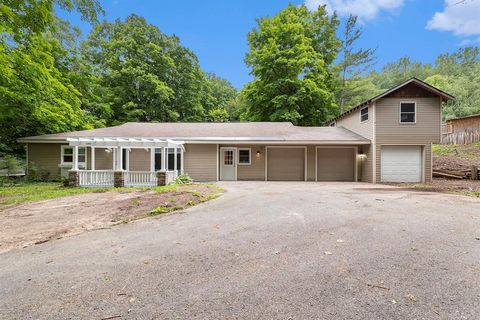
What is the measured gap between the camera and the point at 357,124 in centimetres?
1475

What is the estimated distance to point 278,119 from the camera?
2191 centimetres

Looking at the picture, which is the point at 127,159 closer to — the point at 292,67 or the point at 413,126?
the point at 413,126

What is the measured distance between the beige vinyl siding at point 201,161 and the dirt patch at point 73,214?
5.26 m

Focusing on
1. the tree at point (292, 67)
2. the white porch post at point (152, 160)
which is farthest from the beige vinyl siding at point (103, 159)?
the tree at point (292, 67)

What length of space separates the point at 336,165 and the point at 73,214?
12.9 meters

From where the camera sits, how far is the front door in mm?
14127

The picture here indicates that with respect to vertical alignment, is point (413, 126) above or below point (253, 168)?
above

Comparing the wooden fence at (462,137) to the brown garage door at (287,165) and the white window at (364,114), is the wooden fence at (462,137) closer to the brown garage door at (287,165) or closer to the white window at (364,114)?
the white window at (364,114)

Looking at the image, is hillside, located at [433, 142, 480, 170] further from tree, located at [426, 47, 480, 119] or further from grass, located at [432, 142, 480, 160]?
tree, located at [426, 47, 480, 119]

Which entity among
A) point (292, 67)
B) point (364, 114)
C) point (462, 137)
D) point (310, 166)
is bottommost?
point (310, 166)

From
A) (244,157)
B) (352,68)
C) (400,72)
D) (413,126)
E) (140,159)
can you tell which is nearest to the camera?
(413,126)

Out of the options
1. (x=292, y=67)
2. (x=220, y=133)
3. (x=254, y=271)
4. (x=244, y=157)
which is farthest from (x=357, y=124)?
(x=254, y=271)

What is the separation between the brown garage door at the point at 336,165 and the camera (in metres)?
14.3

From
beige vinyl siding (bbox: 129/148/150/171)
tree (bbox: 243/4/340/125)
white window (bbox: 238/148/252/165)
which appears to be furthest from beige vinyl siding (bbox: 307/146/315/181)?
beige vinyl siding (bbox: 129/148/150/171)
